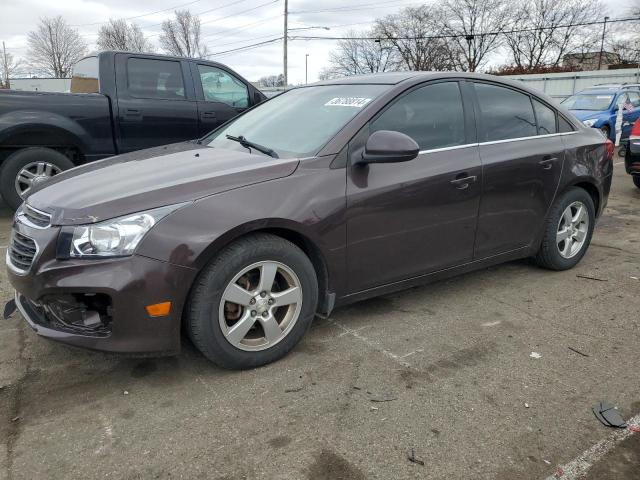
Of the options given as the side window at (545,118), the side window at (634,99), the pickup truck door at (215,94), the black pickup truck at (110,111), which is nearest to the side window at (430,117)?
the side window at (545,118)

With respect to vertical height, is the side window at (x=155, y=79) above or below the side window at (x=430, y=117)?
above

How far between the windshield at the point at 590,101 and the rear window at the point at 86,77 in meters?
12.7

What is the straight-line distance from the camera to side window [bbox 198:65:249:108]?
22.8 ft

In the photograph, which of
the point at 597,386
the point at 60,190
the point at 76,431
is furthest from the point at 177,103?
the point at 597,386

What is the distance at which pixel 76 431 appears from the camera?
2.31 meters

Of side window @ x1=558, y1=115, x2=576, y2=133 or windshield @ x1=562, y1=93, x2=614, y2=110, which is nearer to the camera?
side window @ x1=558, y1=115, x2=576, y2=133

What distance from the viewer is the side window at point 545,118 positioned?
411 cm

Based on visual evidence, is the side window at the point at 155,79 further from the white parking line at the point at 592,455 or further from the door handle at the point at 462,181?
the white parking line at the point at 592,455

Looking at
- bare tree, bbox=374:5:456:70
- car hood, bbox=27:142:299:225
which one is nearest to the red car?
car hood, bbox=27:142:299:225

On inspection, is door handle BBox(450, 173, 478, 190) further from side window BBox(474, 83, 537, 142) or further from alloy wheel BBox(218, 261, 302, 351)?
alloy wheel BBox(218, 261, 302, 351)

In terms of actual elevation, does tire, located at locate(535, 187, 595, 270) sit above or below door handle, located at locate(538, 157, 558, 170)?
below

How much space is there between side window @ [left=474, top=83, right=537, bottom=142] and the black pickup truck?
4.14m

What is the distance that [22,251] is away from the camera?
2605mm

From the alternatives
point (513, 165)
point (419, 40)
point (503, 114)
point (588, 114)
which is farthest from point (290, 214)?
point (419, 40)
